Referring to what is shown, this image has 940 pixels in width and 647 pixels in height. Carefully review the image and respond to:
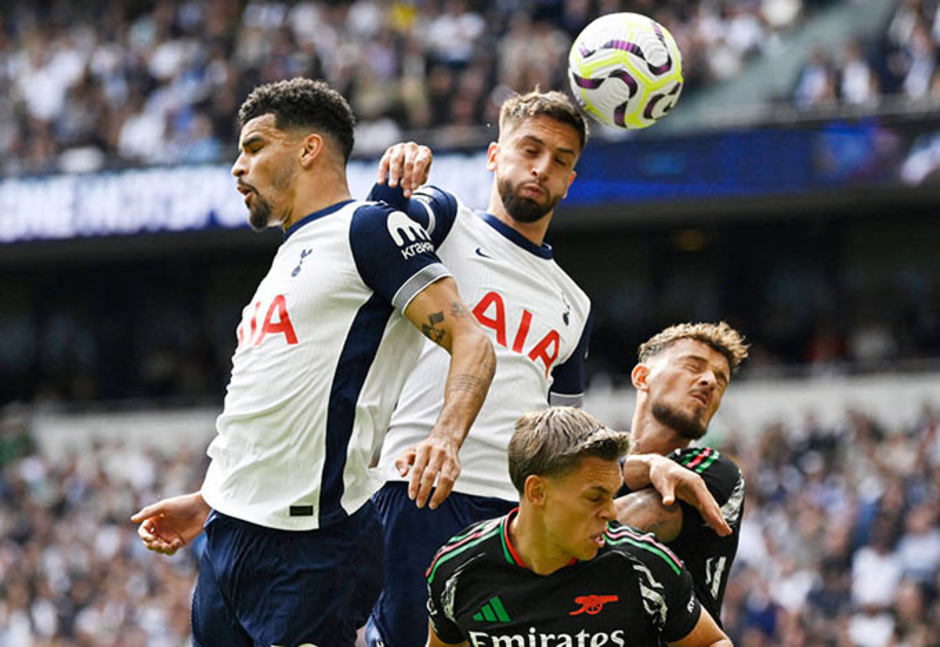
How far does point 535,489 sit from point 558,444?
15 centimetres

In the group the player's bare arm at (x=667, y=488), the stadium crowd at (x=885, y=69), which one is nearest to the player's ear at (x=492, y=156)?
the player's bare arm at (x=667, y=488)

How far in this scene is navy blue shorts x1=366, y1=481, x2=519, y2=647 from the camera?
16.7 feet

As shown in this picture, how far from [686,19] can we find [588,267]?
4.51m

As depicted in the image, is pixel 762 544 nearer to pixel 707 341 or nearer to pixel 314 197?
pixel 707 341

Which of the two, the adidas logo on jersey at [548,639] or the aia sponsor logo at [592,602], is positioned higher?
the aia sponsor logo at [592,602]

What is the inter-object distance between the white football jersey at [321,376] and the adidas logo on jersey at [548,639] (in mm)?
546

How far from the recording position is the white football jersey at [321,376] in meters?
4.42

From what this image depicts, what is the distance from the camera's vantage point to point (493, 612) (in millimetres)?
4562

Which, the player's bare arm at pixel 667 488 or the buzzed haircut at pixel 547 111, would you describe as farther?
the buzzed haircut at pixel 547 111

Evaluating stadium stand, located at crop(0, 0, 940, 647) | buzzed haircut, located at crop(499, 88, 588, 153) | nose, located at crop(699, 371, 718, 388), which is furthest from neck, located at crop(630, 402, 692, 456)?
stadium stand, located at crop(0, 0, 940, 647)

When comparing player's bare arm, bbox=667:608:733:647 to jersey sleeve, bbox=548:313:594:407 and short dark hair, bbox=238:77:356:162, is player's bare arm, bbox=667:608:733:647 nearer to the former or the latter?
jersey sleeve, bbox=548:313:594:407

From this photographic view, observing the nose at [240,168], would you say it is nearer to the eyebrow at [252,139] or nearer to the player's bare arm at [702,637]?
the eyebrow at [252,139]

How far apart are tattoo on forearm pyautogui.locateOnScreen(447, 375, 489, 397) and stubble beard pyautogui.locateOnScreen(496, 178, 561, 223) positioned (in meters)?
1.19

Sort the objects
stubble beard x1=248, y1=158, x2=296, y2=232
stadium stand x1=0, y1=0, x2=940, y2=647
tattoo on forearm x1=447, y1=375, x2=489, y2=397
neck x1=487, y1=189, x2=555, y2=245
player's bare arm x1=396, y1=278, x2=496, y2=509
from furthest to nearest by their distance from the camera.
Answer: stadium stand x1=0, y1=0, x2=940, y2=647 → neck x1=487, y1=189, x2=555, y2=245 → stubble beard x1=248, y1=158, x2=296, y2=232 → tattoo on forearm x1=447, y1=375, x2=489, y2=397 → player's bare arm x1=396, y1=278, x2=496, y2=509
